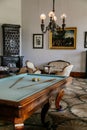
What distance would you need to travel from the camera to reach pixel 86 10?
8125mm

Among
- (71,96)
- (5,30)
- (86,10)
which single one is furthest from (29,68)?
(86,10)

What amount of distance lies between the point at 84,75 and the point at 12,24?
435cm

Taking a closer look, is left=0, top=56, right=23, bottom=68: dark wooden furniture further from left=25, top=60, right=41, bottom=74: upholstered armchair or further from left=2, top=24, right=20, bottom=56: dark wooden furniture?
left=25, top=60, right=41, bottom=74: upholstered armchair

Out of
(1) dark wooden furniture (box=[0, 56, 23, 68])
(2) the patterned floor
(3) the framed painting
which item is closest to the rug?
(2) the patterned floor

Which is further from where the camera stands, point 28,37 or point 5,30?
point 28,37

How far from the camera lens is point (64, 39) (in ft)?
28.4

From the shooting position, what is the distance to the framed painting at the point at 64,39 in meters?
8.45

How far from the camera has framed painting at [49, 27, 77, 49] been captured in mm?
8446

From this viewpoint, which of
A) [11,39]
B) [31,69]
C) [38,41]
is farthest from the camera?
[38,41]

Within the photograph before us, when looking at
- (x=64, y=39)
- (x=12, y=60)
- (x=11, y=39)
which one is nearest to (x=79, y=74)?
(x=64, y=39)

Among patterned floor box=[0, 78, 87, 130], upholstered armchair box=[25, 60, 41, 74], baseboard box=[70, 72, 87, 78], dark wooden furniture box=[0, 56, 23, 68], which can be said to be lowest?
patterned floor box=[0, 78, 87, 130]

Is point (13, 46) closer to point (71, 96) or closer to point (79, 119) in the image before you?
point (71, 96)

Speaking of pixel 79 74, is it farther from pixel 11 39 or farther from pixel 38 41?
pixel 11 39

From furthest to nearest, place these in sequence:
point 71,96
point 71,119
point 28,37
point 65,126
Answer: point 28,37
point 71,96
point 71,119
point 65,126
